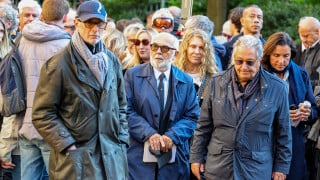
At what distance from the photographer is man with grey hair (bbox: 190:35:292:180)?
718 cm

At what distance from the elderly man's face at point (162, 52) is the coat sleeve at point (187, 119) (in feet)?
1.05

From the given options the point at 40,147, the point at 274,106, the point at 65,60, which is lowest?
the point at 40,147

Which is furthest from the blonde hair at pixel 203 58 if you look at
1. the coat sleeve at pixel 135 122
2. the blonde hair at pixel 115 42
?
the blonde hair at pixel 115 42

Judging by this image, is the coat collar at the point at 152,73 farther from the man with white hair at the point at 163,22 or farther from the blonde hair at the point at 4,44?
the man with white hair at the point at 163,22

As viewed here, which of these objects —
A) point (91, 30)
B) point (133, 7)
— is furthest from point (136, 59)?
point (133, 7)

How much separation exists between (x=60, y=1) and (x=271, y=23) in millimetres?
12588

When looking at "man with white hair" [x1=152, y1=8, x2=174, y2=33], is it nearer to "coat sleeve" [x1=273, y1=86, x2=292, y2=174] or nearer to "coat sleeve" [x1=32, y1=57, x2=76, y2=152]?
"coat sleeve" [x1=273, y1=86, x2=292, y2=174]

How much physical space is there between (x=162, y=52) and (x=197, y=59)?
0.88m

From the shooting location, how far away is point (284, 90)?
7.39m

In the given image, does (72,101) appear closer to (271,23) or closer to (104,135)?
(104,135)

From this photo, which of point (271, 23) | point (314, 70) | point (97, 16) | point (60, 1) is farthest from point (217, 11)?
point (97, 16)

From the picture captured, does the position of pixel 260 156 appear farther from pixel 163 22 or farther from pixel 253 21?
pixel 253 21

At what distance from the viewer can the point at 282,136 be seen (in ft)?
24.2

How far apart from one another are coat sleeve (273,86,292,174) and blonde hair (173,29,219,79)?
1.79 meters
